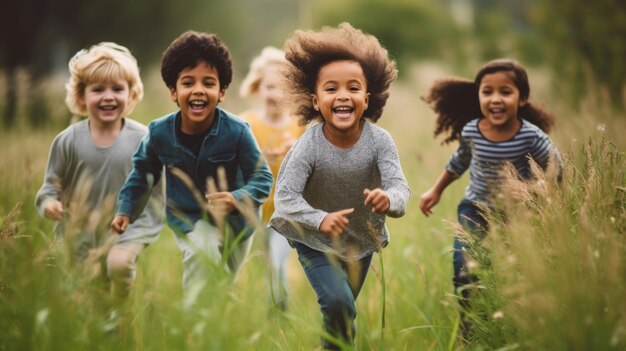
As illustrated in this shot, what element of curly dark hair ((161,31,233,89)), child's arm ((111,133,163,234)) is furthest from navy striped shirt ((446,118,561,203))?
child's arm ((111,133,163,234))

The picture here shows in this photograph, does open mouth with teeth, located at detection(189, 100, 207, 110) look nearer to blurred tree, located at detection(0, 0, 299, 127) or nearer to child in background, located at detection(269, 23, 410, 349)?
child in background, located at detection(269, 23, 410, 349)

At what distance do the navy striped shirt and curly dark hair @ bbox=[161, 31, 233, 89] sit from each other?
168 centimetres

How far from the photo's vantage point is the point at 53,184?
4.42 metres

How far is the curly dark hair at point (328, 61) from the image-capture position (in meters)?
3.79

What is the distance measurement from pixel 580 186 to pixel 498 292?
808mm

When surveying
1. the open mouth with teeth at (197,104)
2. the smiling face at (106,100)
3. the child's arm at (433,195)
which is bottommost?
the child's arm at (433,195)

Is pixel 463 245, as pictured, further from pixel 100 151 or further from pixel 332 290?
pixel 100 151

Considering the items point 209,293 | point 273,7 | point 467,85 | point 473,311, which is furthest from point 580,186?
point 273,7

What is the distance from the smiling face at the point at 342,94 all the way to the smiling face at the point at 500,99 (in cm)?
98

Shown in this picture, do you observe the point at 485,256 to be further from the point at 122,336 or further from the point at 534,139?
the point at 122,336

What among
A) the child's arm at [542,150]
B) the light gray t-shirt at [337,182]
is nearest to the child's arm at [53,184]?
the light gray t-shirt at [337,182]

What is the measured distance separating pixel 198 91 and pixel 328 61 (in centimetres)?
81

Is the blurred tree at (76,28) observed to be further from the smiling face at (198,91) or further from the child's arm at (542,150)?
the child's arm at (542,150)

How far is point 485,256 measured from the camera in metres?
3.46
